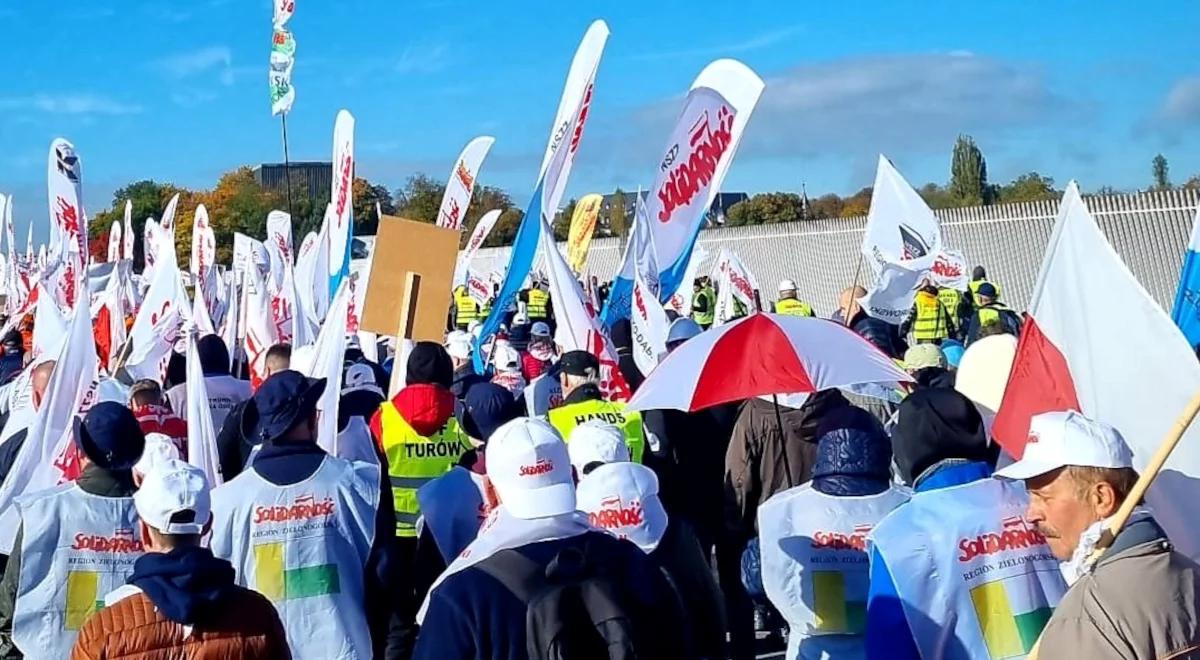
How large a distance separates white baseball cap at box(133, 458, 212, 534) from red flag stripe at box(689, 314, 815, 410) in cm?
203

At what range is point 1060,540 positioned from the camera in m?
3.17

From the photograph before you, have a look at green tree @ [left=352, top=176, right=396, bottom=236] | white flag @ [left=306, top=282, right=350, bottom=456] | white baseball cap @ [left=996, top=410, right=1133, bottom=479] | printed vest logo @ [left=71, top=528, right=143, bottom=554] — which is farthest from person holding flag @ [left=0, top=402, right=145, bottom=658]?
green tree @ [left=352, top=176, right=396, bottom=236]

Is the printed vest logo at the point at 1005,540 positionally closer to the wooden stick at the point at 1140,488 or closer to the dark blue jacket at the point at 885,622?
the dark blue jacket at the point at 885,622

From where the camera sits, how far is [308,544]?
16.1 feet

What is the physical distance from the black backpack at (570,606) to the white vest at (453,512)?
182 cm

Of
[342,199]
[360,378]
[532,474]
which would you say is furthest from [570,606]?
[342,199]

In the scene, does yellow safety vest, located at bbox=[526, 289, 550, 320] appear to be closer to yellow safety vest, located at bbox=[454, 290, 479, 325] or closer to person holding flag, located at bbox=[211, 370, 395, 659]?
yellow safety vest, located at bbox=[454, 290, 479, 325]

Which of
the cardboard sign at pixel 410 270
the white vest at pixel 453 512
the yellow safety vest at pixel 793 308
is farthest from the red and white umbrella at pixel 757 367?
the yellow safety vest at pixel 793 308

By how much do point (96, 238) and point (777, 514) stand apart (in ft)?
174

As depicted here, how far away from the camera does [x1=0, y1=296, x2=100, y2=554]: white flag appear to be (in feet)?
20.3

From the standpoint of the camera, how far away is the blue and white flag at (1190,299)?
6.59 meters

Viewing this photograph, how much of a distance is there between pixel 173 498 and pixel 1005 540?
85.6 inches

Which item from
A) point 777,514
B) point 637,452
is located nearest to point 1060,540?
point 777,514

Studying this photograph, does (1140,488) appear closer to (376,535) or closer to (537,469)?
(537,469)
